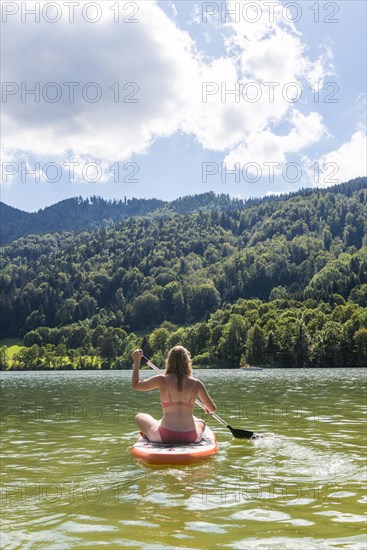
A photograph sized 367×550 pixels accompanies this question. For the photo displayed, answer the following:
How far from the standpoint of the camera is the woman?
14.4m

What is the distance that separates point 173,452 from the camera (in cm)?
1372

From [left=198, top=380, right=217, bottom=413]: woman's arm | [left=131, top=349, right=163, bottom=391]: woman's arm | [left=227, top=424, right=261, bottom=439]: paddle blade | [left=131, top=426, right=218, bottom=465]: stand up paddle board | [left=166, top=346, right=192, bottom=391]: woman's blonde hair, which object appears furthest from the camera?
[left=227, top=424, right=261, bottom=439]: paddle blade

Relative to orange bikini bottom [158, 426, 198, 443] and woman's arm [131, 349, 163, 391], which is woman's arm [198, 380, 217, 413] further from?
woman's arm [131, 349, 163, 391]

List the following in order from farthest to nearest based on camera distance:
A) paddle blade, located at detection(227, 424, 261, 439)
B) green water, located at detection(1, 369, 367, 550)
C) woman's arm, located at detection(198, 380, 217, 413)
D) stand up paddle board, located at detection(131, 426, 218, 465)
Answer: paddle blade, located at detection(227, 424, 261, 439)
woman's arm, located at detection(198, 380, 217, 413)
stand up paddle board, located at detection(131, 426, 218, 465)
green water, located at detection(1, 369, 367, 550)

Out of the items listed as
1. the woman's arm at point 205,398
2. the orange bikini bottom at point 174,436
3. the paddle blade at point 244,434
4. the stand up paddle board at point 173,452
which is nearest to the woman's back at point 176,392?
the woman's arm at point 205,398

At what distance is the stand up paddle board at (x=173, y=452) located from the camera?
44.5 ft

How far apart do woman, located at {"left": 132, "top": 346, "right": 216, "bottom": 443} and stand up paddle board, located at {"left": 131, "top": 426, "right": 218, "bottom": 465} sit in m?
0.26

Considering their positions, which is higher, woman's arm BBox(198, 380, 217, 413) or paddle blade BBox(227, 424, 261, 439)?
woman's arm BBox(198, 380, 217, 413)

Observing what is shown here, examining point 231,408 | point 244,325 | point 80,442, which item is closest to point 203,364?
point 244,325

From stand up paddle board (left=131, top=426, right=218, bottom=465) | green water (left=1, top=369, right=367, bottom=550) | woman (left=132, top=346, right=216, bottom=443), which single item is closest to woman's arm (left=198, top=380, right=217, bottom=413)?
woman (left=132, top=346, right=216, bottom=443)

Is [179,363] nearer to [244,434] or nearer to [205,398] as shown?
[205,398]

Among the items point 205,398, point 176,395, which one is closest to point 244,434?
point 205,398

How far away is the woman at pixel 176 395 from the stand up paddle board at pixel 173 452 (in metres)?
0.26

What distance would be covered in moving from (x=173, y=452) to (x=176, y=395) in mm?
1429
